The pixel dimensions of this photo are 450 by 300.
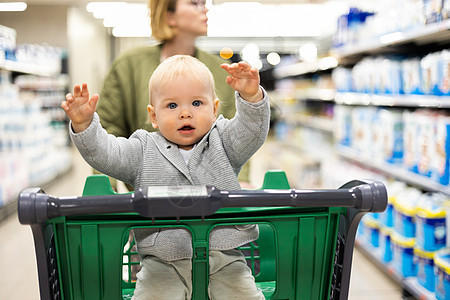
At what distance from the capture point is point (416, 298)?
313cm

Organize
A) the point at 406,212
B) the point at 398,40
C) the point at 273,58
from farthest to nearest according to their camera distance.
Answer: the point at 273,58, the point at 398,40, the point at 406,212

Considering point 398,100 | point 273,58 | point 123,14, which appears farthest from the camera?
point 273,58

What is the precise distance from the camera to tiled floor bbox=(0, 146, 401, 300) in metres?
3.33

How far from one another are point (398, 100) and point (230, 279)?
9.21ft

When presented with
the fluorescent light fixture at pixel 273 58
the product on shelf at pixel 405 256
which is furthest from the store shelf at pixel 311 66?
the fluorescent light fixture at pixel 273 58

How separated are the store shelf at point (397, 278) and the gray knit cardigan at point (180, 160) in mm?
2064

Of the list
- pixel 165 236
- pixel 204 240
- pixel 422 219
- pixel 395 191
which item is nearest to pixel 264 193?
pixel 204 240

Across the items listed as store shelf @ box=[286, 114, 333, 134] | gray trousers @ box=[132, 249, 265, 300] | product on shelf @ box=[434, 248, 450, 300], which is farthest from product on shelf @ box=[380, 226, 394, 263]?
gray trousers @ box=[132, 249, 265, 300]

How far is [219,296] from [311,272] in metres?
0.24

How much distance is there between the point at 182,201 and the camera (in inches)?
41.2

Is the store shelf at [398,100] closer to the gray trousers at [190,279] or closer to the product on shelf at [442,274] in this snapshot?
the product on shelf at [442,274]

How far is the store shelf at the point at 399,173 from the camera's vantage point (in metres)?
3.00

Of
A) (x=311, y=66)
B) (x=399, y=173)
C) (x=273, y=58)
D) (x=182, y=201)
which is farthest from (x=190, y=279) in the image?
(x=273, y=58)

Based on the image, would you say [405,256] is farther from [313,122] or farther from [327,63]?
[313,122]
